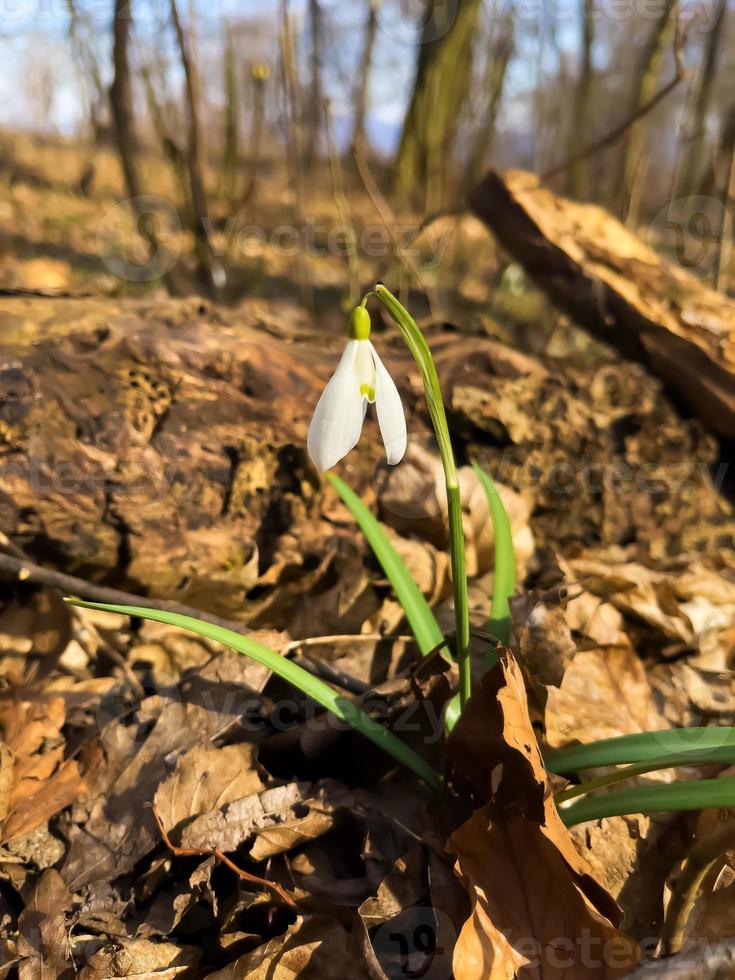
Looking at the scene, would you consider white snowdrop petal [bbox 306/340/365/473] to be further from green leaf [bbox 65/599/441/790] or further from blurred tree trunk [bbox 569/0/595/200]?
blurred tree trunk [bbox 569/0/595/200]

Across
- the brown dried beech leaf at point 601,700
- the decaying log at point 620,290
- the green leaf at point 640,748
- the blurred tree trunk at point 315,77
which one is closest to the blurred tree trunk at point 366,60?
the blurred tree trunk at point 315,77

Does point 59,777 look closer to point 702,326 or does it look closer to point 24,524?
point 24,524

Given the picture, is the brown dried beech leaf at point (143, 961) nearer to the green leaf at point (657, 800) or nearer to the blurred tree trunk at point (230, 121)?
the green leaf at point (657, 800)

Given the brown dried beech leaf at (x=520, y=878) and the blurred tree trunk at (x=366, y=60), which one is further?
the blurred tree trunk at (x=366, y=60)

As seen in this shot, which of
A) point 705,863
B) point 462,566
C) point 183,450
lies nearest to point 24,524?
point 183,450

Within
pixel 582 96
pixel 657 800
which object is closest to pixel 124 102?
pixel 582 96

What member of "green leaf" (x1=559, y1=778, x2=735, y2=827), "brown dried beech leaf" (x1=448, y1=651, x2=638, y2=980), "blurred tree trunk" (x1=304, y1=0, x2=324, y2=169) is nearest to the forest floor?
"brown dried beech leaf" (x1=448, y1=651, x2=638, y2=980)
